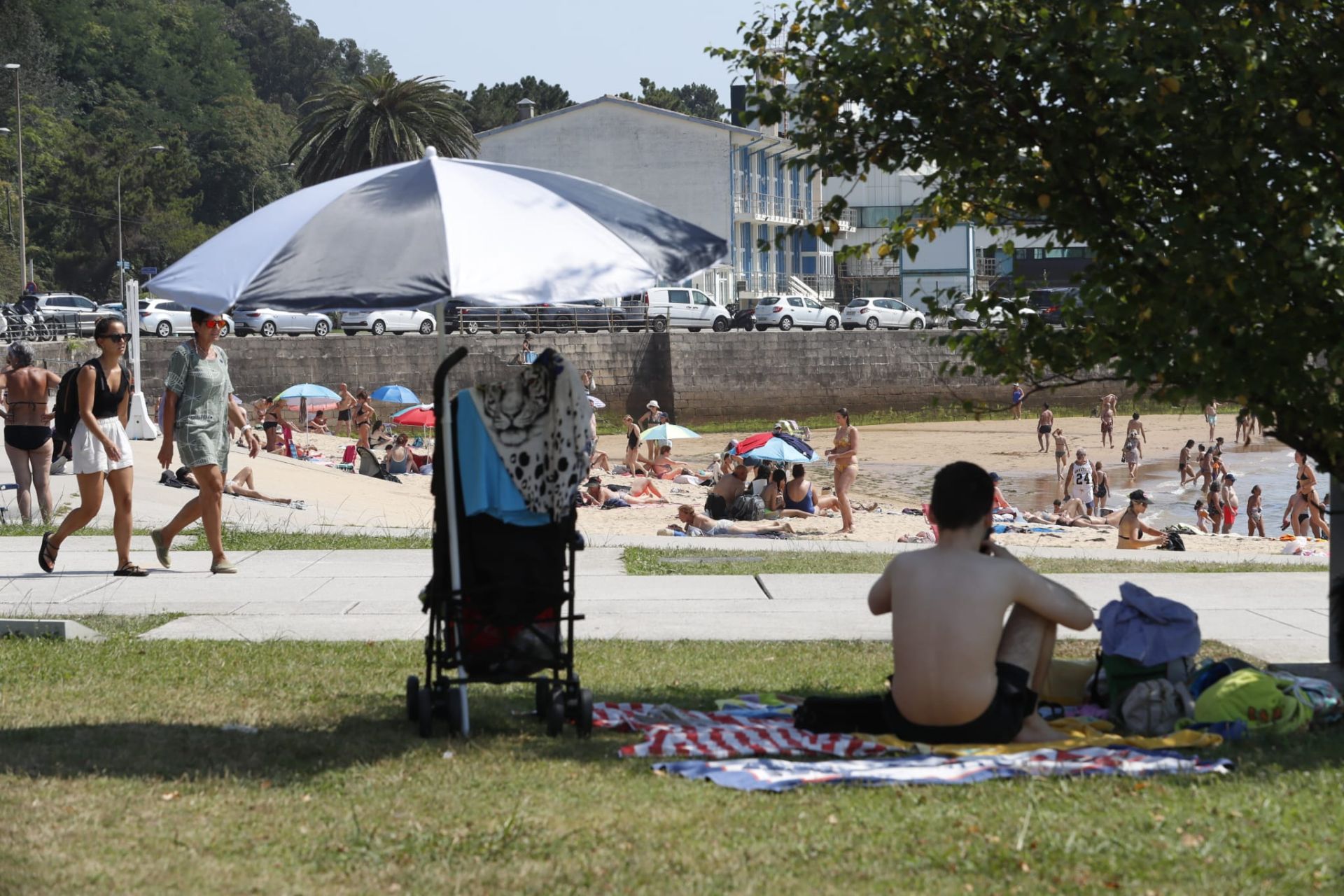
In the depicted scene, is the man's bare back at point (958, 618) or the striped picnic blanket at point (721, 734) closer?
the man's bare back at point (958, 618)

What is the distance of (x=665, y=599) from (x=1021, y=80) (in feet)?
15.0

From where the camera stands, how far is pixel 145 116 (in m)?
101

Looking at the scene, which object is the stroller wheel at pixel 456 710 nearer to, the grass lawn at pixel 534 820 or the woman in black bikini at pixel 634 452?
the grass lawn at pixel 534 820

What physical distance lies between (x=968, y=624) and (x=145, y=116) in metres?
106

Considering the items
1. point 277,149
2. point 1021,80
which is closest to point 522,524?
point 1021,80

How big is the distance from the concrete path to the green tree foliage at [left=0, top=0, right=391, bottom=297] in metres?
59.7

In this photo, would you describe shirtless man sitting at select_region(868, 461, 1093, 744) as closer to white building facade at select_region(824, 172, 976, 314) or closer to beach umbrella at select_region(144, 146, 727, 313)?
beach umbrella at select_region(144, 146, 727, 313)

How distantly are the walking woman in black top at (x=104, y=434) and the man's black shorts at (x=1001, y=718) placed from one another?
241 inches

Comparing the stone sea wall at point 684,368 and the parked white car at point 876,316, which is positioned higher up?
the parked white car at point 876,316

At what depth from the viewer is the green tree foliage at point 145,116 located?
3100 inches

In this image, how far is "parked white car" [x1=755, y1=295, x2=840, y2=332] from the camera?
2180 inches

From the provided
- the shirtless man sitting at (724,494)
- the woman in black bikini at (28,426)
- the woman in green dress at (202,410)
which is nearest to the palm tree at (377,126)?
the shirtless man sitting at (724,494)

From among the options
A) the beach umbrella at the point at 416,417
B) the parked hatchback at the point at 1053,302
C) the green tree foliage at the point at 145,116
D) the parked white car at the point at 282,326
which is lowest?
the beach umbrella at the point at 416,417

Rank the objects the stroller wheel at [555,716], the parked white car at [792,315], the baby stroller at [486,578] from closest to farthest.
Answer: the baby stroller at [486,578] < the stroller wheel at [555,716] < the parked white car at [792,315]
